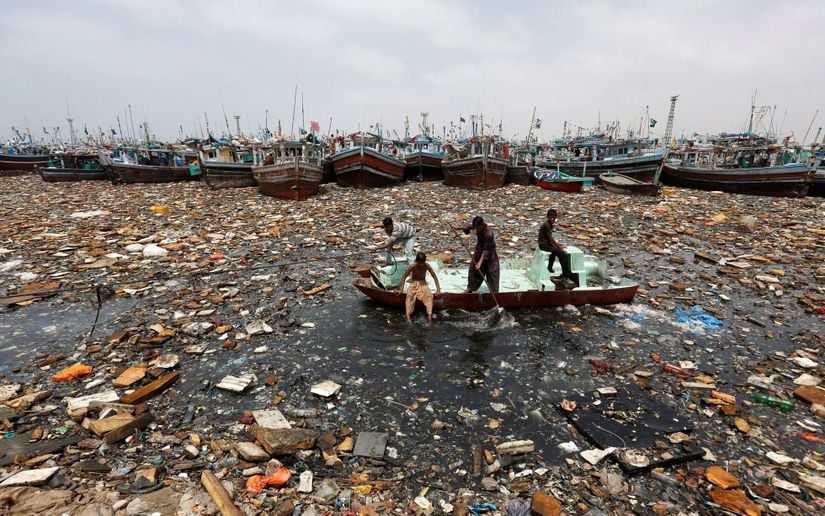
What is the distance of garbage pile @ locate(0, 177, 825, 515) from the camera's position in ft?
9.87

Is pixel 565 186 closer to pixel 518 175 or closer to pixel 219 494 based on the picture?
pixel 518 175

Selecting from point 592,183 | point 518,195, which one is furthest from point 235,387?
point 592,183

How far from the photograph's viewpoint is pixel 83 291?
6.83 metres

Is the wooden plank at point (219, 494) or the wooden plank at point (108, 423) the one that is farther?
the wooden plank at point (108, 423)

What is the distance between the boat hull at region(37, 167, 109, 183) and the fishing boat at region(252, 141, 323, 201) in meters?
12.3

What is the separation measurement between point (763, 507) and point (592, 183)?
64.8 ft

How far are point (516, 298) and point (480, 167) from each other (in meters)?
13.4

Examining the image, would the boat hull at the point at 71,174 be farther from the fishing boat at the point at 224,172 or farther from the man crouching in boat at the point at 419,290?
the man crouching in boat at the point at 419,290

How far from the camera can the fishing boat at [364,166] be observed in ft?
60.1

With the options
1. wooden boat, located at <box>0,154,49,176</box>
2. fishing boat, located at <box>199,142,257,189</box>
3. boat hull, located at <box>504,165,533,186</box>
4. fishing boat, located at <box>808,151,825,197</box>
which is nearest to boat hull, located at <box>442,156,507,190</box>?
boat hull, located at <box>504,165,533,186</box>

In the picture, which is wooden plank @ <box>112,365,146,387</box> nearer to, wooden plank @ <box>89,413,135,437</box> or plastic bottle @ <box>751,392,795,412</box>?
wooden plank @ <box>89,413,135,437</box>

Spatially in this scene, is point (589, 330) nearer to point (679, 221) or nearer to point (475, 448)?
point (475, 448)

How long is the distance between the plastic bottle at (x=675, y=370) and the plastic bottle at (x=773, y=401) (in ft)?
1.97

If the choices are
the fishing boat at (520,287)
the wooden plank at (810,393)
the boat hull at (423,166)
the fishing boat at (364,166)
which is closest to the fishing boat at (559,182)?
the boat hull at (423,166)
